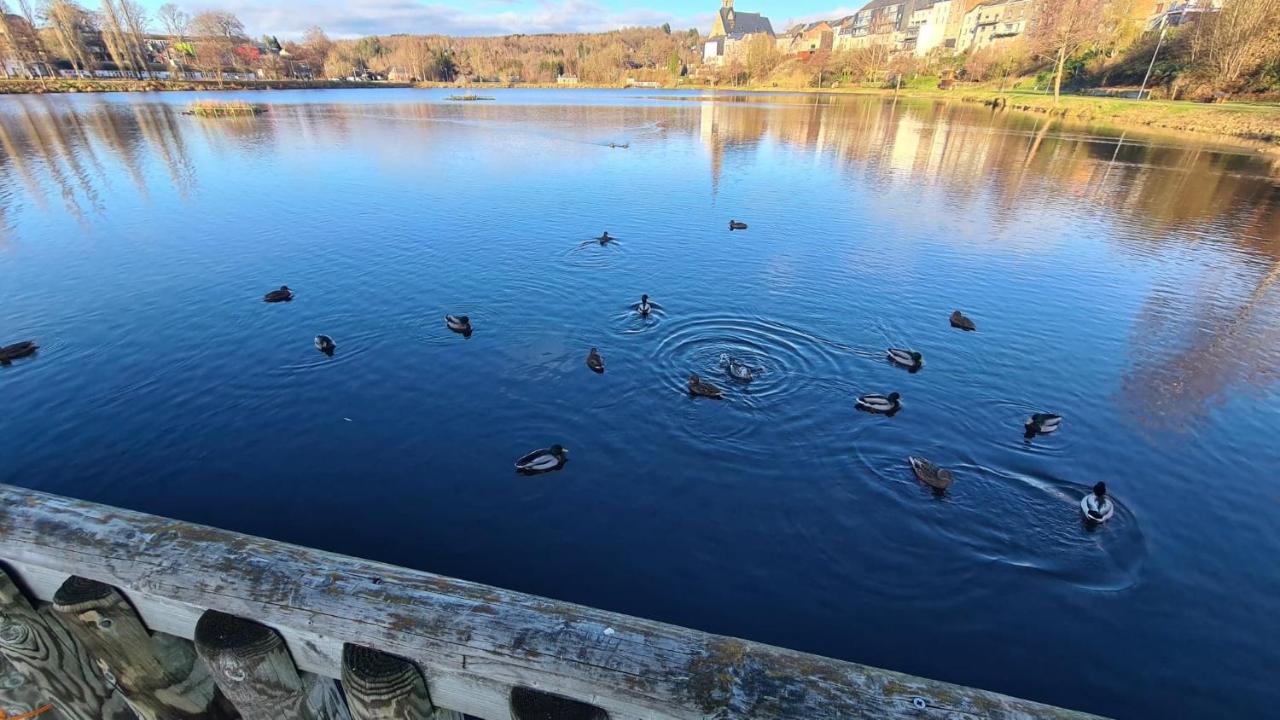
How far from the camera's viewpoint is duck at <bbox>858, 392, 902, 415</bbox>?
45.6 feet

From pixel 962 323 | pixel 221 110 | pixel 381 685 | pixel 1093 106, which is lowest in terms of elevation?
pixel 962 323

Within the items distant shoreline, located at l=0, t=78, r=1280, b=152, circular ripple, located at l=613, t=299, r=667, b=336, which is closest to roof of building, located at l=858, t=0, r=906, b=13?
distant shoreline, located at l=0, t=78, r=1280, b=152

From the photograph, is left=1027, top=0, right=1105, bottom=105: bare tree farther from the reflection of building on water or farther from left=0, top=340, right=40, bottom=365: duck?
left=0, top=340, right=40, bottom=365: duck

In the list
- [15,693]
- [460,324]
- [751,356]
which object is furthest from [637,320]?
[15,693]

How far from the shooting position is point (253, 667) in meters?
3.03

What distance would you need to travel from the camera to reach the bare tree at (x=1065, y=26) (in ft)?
298

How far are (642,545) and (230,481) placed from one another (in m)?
8.75

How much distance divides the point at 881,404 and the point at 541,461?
8287 millimetres

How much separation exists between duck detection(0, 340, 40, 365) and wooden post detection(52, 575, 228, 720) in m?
18.1

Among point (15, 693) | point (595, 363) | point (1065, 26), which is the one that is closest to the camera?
point (15, 693)

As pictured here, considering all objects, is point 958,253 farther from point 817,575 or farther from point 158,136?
point 158,136

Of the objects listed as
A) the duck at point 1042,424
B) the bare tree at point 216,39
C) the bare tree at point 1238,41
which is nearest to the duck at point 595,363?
the duck at point 1042,424

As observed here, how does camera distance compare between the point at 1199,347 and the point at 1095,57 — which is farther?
the point at 1095,57

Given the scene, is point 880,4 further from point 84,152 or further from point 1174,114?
point 84,152
